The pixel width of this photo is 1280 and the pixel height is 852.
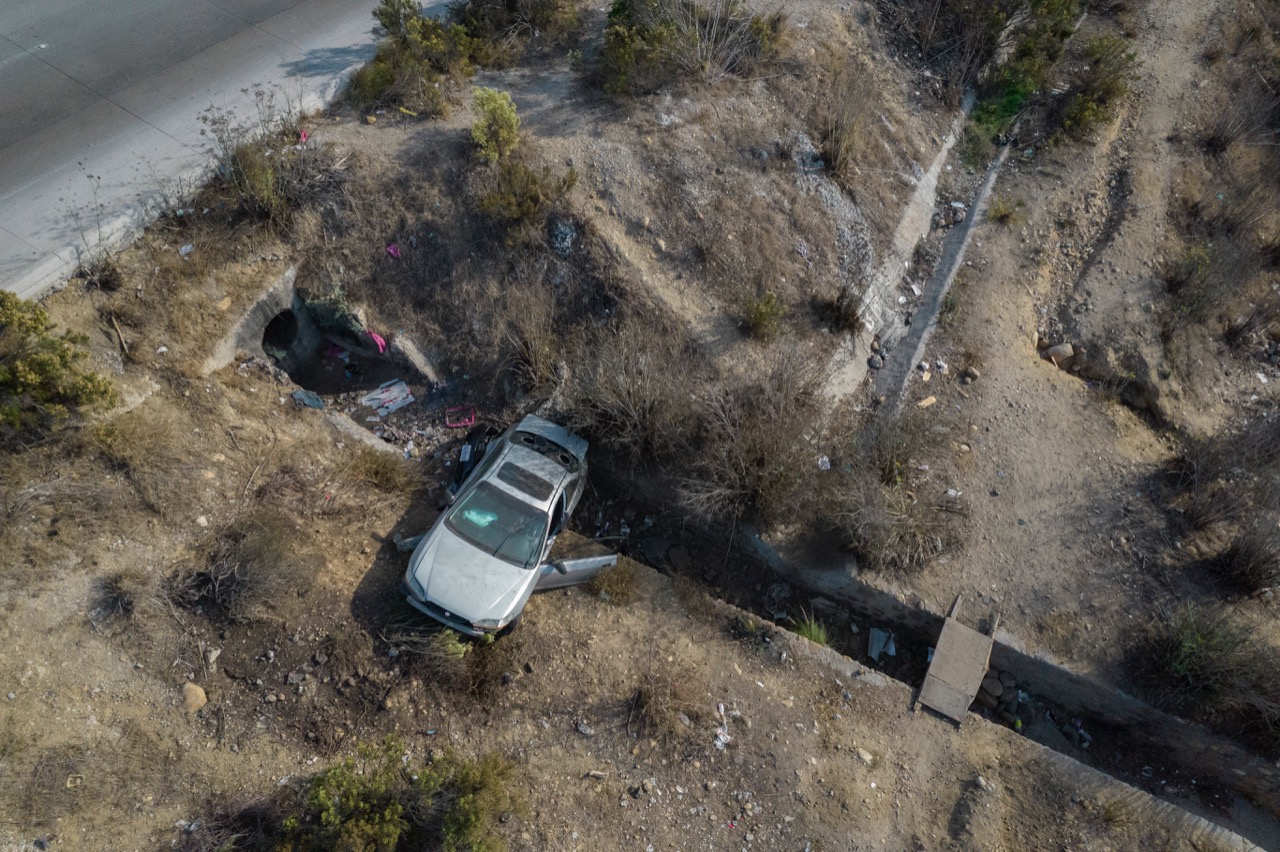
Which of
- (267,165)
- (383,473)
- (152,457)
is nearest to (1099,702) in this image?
(383,473)

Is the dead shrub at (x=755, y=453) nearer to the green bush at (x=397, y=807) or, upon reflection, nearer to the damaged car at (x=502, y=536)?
the damaged car at (x=502, y=536)

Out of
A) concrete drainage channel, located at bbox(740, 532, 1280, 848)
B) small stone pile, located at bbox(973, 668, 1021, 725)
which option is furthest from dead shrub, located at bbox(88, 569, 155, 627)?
small stone pile, located at bbox(973, 668, 1021, 725)

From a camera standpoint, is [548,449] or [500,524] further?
[548,449]

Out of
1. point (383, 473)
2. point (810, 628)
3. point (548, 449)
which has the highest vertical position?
point (548, 449)

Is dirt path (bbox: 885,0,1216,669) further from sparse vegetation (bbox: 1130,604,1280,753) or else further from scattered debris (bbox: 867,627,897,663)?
scattered debris (bbox: 867,627,897,663)

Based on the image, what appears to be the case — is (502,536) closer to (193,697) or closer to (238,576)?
(238,576)

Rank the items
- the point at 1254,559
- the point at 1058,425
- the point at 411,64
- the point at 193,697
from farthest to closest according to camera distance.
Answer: the point at 411,64 → the point at 1058,425 → the point at 1254,559 → the point at 193,697
